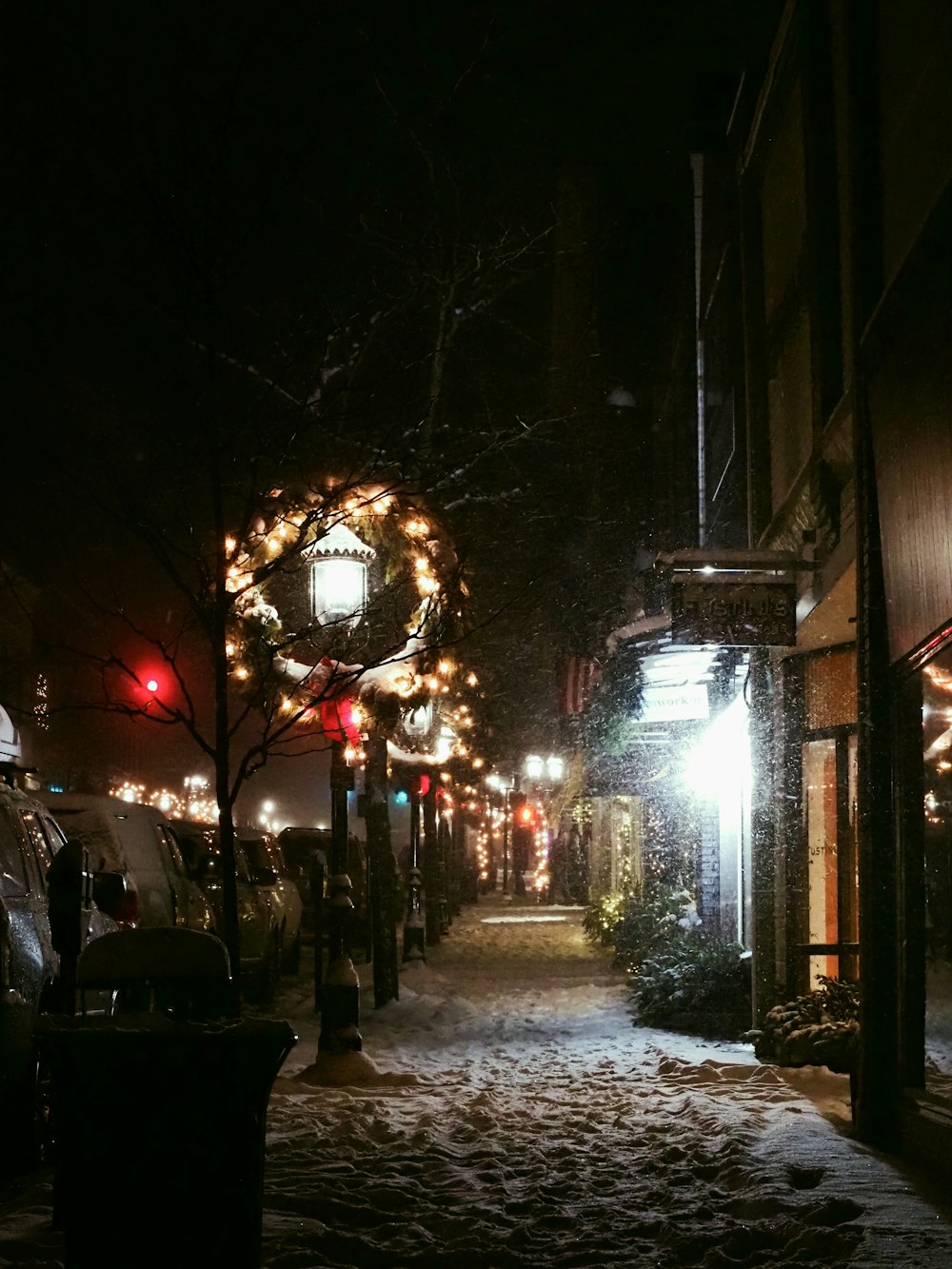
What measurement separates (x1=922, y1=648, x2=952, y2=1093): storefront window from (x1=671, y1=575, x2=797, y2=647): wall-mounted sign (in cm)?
312

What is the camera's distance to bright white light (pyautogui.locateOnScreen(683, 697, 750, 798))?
49.0 ft

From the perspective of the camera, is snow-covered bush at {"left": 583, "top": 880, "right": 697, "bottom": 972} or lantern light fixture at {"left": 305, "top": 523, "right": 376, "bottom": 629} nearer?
lantern light fixture at {"left": 305, "top": 523, "right": 376, "bottom": 629}

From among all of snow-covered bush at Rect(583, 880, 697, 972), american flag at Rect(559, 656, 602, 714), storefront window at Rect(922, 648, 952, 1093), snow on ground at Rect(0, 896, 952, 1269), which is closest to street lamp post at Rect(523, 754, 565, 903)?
american flag at Rect(559, 656, 602, 714)

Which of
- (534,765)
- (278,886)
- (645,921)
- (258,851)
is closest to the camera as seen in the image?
(278,886)

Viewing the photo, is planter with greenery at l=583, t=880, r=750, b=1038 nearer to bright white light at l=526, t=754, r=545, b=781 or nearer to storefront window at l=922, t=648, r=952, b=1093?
storefront window at l=922, t=648, r=952, b=1093

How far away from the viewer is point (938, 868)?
21.1 feet

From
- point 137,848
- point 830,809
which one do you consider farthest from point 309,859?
point 830,809

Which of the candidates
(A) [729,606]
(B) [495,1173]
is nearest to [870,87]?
(A) [729,606]

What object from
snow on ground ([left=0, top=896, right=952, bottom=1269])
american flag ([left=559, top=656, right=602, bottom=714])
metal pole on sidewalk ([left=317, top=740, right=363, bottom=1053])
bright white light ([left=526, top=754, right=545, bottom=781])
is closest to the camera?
snow on ground ([left=0, top=896, right=952, bottom=1269])

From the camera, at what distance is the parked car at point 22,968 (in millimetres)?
6621

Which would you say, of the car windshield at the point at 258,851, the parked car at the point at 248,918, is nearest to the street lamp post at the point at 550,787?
the car windshield at the point at 258,851

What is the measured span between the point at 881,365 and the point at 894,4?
2124 millimetres

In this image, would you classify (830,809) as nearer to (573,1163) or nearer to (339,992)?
(339,992)

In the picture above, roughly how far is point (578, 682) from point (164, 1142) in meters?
20.3
